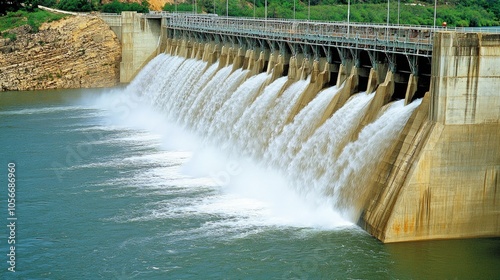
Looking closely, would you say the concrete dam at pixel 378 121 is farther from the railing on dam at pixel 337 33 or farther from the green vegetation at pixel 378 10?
the green vegetation at pixel 378 10

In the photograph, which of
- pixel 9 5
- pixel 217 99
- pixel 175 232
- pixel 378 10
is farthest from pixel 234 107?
pixel 378 10

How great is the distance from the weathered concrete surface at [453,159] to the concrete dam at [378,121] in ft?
0.11

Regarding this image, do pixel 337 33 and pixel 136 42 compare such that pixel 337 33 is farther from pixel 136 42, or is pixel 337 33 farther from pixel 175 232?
pixel 136 42

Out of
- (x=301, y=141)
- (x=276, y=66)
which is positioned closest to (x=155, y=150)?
(x=276, y=66)

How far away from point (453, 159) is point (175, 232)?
376 inches

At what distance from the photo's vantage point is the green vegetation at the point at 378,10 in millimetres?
75500

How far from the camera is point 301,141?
33344mm

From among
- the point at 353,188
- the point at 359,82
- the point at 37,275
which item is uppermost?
the point at 359,82

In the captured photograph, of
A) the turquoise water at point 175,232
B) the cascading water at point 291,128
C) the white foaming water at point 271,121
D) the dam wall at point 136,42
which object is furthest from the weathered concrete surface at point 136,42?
the white foaming water at point 271,121

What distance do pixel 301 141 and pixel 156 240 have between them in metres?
9.26

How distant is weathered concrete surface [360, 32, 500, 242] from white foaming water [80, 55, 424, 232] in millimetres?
1904

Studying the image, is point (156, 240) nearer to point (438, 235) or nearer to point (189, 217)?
Answer: point (189, 217)

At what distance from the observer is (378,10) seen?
87.1 meters

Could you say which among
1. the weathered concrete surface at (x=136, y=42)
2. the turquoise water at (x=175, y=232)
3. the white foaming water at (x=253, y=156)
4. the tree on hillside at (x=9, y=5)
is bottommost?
the turquoise water at (x=175, y=232)
